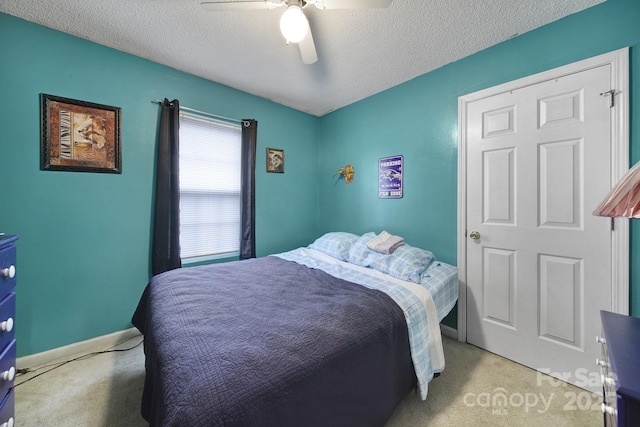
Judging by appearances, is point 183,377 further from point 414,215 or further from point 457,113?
point 457,113

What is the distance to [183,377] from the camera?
0.85 metres

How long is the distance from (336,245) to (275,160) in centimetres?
141

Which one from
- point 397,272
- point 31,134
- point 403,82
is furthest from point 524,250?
point 31,134

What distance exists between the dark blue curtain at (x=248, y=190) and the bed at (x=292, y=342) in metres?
0.82

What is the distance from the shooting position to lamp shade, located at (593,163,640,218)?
81cm

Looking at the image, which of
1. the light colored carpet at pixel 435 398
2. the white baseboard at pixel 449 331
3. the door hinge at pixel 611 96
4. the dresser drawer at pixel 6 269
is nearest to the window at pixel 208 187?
the light colored carpet at pixel 435 398

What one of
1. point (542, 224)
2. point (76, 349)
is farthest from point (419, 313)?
point (76, 349)

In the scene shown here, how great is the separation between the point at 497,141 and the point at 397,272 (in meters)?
1.37

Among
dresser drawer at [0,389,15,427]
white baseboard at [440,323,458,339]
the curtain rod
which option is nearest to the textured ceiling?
the curtain rod

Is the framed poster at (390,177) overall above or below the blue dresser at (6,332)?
above

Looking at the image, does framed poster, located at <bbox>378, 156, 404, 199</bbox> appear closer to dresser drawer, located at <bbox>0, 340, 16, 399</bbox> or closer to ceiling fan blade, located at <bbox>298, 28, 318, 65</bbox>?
ceiling fan blade, located at <bbox>298, 28, 318, 65</bbox>

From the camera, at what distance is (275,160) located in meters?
3.25

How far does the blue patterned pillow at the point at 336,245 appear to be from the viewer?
8.59 feet

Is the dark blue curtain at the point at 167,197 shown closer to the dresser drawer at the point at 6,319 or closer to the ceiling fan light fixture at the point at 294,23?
the dresser drawer at the point at 6,319
